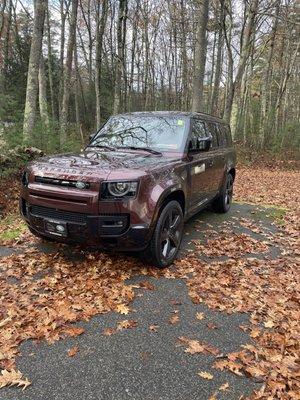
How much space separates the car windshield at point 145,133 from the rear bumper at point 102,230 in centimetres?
168

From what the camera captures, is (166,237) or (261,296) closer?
(261,296)

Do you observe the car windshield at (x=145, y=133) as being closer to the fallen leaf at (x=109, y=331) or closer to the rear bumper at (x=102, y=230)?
the rear bumper at (x=102, y=230)

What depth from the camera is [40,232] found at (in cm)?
459

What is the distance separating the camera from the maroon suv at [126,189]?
4.14 meters

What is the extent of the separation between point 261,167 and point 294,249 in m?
14.9

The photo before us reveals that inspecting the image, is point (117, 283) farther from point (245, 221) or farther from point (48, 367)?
point (245, 221)

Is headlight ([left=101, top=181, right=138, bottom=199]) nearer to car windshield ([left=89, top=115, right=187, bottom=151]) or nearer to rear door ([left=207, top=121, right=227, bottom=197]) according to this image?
car windshield ([left=89, top=115, right=187, bottom=151])

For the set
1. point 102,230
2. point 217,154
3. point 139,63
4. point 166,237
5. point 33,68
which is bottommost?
point 166,237

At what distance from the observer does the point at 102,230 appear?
4156 millimetres

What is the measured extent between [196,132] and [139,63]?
2746 centimetres

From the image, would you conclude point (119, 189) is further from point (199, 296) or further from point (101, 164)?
point (199, 296)

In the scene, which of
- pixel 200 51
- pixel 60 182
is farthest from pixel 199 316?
pixel 200 51

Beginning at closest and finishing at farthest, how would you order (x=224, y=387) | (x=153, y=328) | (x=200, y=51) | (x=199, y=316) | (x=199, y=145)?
(x=224, y=387) → (x=153, y=328) → (x=199, y=316) → (x=199, y=145) → (x=200, y=51)

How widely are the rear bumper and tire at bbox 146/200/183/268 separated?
0.18m
